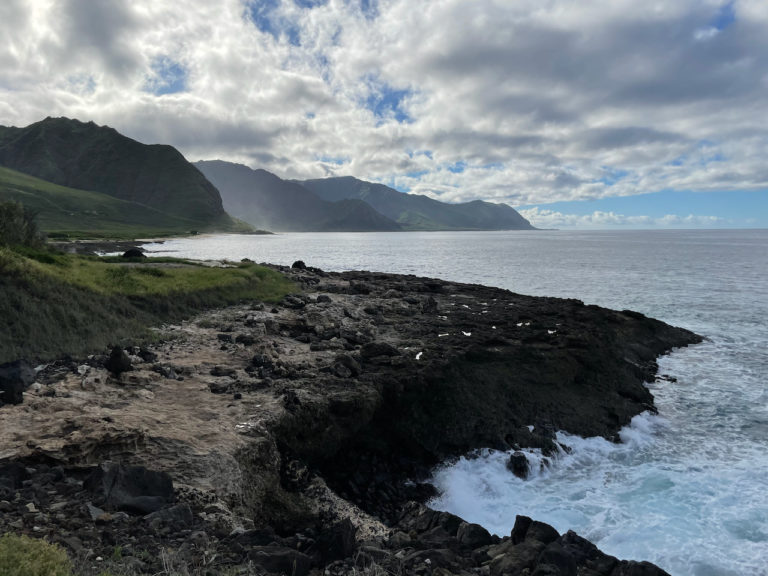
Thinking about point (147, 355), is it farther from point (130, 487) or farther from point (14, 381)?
point (130, 487)

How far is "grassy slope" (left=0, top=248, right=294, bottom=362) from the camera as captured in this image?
1838 cm

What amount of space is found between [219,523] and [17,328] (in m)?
14.7

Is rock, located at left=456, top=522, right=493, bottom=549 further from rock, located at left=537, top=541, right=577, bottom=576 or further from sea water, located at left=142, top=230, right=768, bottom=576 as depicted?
sea water, located at left=142, top=230, right=768, bottom=576

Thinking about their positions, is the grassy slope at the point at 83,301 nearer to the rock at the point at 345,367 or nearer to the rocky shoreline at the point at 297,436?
the rocky shoreline at the point at 297,436

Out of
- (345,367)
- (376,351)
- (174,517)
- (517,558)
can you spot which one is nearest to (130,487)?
(174,517)

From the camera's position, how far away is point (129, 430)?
38.2 ft

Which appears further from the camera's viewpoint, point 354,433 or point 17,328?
point 17,328

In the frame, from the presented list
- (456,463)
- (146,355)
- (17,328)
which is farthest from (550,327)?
(17,328)

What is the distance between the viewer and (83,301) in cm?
2284

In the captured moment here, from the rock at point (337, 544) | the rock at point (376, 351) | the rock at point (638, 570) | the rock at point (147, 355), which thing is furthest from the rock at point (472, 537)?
the rock at point (147, 355)

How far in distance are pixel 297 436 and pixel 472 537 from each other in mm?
6683

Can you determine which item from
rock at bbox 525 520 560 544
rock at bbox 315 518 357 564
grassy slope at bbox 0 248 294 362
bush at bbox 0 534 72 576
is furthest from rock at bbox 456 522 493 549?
grassy slope at bbox 0 248 294 362

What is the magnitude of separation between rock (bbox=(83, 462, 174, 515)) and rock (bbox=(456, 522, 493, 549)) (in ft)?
21.7

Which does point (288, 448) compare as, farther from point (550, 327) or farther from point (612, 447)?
point (550, 327)
